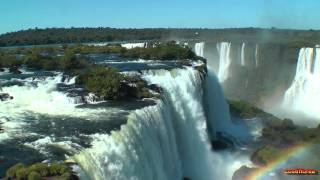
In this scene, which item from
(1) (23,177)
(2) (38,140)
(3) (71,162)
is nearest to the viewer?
(1) (23,177)

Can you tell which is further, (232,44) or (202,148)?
(232,44)

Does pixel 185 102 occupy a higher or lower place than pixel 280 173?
higher

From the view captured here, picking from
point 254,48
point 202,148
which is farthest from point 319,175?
point 254,48

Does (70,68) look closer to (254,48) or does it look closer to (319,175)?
(319,175)

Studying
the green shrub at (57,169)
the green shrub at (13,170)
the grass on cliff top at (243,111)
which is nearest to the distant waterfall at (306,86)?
the grass on cliff top at (243,111)

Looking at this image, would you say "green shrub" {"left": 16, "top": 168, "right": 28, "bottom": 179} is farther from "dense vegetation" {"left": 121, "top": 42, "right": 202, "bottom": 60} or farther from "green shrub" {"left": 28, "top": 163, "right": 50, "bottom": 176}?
"dense vegetation" {"left": 121, "top": 42, "right": 202, "bottom": 60}


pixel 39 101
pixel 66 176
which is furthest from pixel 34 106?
pixel 66 176
